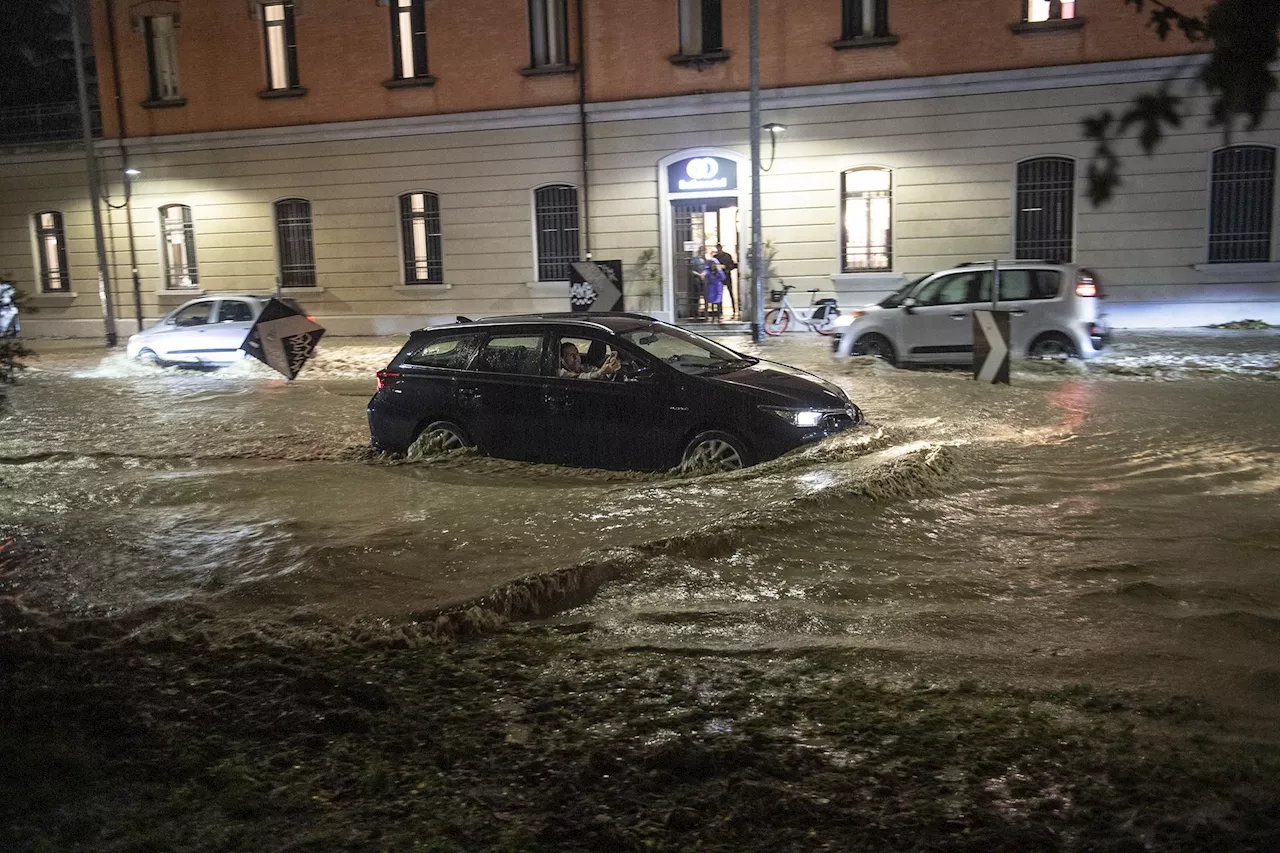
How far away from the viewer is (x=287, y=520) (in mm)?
8391

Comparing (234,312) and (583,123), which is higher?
(583,123)

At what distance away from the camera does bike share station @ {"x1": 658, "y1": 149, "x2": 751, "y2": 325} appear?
71.3 ft

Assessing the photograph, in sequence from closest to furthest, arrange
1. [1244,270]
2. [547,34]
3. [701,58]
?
1. [1244,270]
2. [701,58]
3. [547,34]

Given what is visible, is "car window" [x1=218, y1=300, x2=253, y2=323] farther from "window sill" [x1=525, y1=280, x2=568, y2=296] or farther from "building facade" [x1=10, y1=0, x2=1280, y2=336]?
"window sill" [x1=525, y1=280, x2=568, y2=296]

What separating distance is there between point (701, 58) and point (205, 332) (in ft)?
34.0

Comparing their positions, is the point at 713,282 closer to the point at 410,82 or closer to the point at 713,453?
the point at 410,82

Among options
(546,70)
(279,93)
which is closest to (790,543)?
(546,70)

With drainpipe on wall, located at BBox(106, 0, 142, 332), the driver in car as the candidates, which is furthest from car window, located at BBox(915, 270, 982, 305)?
drainpipe on wall, located at BBox(106, 0, 142, 332)

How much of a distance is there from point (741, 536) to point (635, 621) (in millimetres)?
1501

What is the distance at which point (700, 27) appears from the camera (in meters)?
21.7

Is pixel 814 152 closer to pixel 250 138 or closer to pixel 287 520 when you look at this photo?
pixel 250 138

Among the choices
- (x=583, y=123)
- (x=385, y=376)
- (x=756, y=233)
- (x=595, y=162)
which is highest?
(x=583, y=123)

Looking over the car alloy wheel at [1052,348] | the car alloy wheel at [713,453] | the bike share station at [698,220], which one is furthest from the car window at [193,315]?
the car alloy wheel at [1052,348]

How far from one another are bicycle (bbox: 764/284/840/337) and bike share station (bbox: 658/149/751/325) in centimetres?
125
